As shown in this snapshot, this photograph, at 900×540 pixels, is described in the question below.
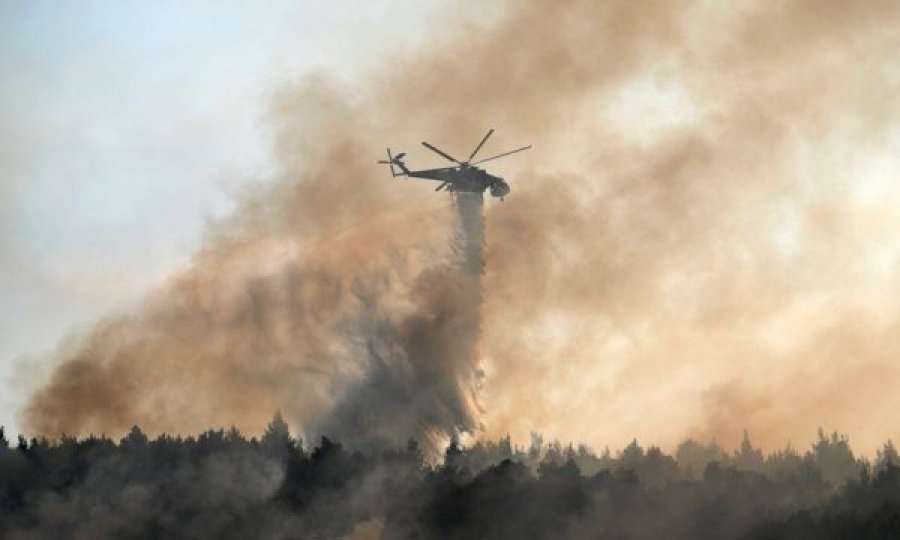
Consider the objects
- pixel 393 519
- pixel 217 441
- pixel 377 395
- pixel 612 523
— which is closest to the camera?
pixel 612 523

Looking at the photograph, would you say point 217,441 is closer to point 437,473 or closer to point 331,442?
point 331,442

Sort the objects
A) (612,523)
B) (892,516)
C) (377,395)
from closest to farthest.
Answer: (892,516)
(612,523)
(377,395)

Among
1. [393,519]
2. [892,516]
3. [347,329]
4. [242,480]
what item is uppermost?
[347,329]

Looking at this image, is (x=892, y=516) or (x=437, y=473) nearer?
(x=892, y=516)

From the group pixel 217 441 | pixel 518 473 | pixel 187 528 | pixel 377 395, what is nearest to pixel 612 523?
pixel 518 473

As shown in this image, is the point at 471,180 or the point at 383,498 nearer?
the point at 471,180

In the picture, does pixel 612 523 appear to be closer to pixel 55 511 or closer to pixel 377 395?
pixel 377 395

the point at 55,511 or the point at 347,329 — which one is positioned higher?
the point at 347,329

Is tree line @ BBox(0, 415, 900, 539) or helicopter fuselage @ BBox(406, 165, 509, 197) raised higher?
helicopter fuselage @ BBox(406, 165, 509, 197)

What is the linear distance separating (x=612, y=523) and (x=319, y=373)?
44.2 meters

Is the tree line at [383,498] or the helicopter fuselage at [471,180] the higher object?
the helicopter fuselage at [471,180]

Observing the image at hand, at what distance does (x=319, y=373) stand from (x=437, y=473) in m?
19.7

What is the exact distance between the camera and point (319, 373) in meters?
179

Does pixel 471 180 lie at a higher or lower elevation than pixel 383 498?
higher
